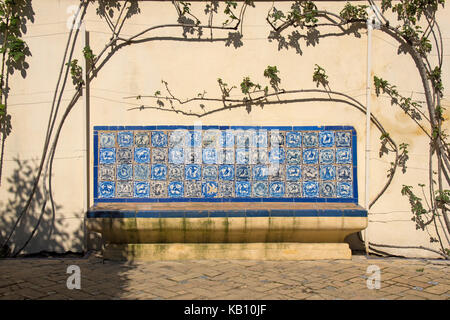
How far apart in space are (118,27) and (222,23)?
4.44ft

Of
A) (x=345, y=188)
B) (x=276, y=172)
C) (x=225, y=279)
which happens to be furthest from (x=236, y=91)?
(x=225, y=279)

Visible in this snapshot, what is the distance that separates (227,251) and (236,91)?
206 centimetres

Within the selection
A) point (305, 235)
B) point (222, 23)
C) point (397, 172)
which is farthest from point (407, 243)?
point (222, 23)

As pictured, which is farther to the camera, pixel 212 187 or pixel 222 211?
pixel 212 187

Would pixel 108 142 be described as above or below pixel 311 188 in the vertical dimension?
above

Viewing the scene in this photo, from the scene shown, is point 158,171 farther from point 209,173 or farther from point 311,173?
point 311,173

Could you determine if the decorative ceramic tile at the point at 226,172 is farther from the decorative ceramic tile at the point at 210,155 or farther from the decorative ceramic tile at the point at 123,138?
the decorative ceramic tile at the point at 123,138

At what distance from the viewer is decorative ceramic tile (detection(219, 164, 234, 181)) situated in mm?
6684

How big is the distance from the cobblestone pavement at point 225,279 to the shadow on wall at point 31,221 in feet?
0.90

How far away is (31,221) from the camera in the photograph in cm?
667

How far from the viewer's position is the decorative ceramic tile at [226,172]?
21.9 ft

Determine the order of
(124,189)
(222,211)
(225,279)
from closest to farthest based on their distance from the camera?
(225,279) → (222,211) → (124,189)

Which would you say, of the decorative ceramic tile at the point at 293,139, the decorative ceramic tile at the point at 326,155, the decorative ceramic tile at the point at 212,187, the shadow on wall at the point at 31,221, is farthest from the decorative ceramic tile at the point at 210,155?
the shadow on wall at the point at 31,221

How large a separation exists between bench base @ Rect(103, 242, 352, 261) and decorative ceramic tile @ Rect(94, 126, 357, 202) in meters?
0.67
